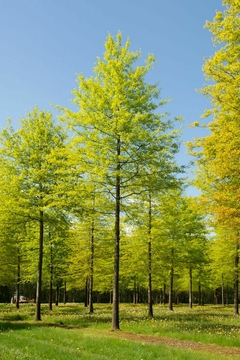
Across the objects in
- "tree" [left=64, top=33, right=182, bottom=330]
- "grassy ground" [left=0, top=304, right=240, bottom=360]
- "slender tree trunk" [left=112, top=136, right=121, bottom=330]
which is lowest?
"grassy ground" [left=0, top=304, right=240, bottom=360]

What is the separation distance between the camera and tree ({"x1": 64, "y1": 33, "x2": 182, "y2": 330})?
1576cm

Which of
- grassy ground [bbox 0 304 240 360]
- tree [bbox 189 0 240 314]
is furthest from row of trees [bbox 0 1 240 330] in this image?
grassy ground [bbox 0 304 240 360]

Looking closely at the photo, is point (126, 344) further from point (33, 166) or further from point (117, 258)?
point (33, 166)

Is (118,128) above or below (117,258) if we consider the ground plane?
above

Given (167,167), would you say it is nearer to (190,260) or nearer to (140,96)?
(140,96)

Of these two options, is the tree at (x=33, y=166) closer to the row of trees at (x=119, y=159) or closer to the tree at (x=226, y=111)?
the row of trees at (x=119, y=159)

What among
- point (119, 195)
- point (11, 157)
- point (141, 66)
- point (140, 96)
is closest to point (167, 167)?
point (119, 195)

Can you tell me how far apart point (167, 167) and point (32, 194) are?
333 inches

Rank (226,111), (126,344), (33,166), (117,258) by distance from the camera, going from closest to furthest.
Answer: (126,344) → (226,111) → (117,258) → (33,166)

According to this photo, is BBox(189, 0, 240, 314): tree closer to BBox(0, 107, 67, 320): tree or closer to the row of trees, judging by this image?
the row of trees

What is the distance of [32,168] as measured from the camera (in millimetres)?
20031

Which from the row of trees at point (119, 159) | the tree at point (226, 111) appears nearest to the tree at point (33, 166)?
the row of trees at point (119, 159)

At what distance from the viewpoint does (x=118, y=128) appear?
51.1 feet

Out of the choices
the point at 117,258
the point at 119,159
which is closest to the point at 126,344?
the point at 117,258
